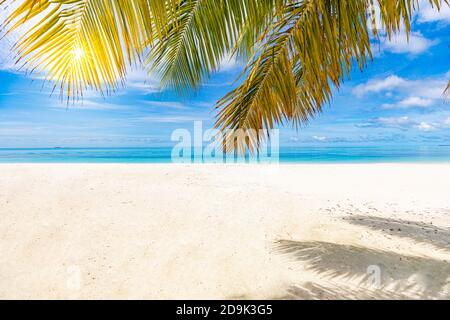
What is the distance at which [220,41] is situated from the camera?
6.42 ft

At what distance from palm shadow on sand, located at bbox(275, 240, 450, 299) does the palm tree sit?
1.44 meters

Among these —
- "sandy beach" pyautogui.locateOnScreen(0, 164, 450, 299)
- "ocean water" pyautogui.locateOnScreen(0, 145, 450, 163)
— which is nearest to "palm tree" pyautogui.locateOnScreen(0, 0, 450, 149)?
"sandy beach" pyautogui.locateOnScreen(0, 164, 450, 299)

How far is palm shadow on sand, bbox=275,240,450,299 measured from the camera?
268cm

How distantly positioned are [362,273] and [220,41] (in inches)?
99.4

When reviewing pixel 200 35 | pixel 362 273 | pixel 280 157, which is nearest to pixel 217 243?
pixel 362 273

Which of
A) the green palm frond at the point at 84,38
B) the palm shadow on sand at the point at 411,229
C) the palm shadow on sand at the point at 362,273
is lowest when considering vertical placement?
the palm shadow on sand at the point at 362,273

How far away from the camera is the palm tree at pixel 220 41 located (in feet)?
4.05

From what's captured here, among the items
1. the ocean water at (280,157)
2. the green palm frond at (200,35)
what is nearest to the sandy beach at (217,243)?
the green palm frond at (200,35)

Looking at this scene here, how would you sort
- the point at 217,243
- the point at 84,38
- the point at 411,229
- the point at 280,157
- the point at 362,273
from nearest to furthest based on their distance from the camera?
1. the point at 84,38
2. the point at 362,273
3. the point at 217,243
4. the point at 411,229
5. the point at 280,157

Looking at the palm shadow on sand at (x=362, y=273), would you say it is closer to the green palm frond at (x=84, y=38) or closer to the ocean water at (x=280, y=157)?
the green palm frond at (x=84, y=38)

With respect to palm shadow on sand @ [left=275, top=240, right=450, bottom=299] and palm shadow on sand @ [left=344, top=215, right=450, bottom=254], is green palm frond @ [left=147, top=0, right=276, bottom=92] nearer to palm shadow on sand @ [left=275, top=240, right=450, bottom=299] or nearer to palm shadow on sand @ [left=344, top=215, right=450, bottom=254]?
palm shadow on sand @ [left=275, top=240, right=450, bottom=299]

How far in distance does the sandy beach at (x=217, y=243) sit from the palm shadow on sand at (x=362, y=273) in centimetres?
1

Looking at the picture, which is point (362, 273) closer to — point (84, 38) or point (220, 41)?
point (220, 41)
